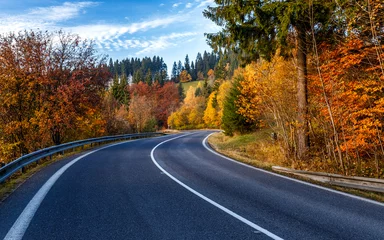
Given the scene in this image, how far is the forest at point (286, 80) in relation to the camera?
9.70 meters

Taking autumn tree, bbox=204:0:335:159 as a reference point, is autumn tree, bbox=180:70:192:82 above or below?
above

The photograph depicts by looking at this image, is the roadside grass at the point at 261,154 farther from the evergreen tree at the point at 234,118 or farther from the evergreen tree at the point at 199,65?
the evergreen tree at the point at 199,65

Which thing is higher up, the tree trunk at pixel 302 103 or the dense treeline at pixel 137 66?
the dense treeline at pixel 137 66

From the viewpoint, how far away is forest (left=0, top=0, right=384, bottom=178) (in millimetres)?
9695

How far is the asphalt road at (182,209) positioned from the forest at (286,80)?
399 centimetres

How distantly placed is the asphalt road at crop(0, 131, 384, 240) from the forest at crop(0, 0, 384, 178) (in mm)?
3991

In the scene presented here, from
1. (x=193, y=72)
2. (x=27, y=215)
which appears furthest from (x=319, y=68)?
(x=193, y=72)

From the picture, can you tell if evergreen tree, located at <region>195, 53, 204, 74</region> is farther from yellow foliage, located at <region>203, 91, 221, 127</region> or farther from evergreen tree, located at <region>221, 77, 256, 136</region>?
evergreen tree, located at <region>221, 77, 256, 136</region>

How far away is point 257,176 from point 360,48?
6.11 meters

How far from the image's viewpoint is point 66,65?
18.7 meters

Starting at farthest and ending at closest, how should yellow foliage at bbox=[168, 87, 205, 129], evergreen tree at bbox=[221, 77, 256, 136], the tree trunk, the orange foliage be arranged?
yellow foliage at bbox=[168, 87, 205, 129], evergreen tree at bbox=[221, 77, 256, 136], the tree trunk, the orange foliage

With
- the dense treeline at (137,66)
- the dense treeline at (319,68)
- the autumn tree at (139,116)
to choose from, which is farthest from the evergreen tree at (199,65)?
the dense treeline at (319,68)

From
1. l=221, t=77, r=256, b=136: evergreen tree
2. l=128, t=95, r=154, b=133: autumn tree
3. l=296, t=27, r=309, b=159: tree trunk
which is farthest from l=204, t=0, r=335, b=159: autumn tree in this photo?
l=128, t=95, r=154, b=133: autumn tree

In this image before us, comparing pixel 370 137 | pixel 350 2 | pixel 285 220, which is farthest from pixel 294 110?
pixel 285 220
